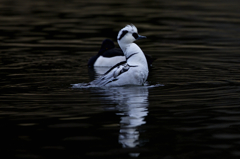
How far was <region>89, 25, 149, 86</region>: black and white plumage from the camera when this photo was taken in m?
10.6

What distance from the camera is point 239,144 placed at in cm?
646

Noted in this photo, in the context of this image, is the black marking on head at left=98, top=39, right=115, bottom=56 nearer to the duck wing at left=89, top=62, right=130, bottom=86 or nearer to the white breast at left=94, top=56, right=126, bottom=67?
the white breast at left=94, top=56, right=126, bottom=67

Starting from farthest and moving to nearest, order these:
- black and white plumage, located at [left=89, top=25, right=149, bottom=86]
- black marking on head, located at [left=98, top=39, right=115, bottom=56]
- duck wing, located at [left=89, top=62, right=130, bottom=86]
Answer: black marking on head, located at [left=98, top=39, right=115, bottom=56] < duck wing, located at [left=89, top=62, right=130, bottom=86] < black and white plumage, located at [left=89, top=25, right=149, bottom=86]

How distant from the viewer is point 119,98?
9570mm

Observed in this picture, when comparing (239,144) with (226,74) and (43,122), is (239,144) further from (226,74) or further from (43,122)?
(226,74)

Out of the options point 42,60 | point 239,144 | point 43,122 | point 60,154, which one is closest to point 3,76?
point 42,60

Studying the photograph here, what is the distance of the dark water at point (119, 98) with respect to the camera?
6.44 metres

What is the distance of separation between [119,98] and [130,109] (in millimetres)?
1109

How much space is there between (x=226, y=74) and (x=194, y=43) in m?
6.34

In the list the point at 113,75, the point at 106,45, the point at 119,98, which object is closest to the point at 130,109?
the point at 119,98

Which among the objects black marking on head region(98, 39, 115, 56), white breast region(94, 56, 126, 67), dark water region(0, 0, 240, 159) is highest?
Answer: black marking on head region(98, 39, 115, 56)

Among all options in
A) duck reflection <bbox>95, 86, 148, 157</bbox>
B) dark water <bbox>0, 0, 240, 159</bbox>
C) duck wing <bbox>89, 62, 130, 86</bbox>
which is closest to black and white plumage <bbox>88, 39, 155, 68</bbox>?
dark water <bbox>0, 0, 240, 159</bbox>

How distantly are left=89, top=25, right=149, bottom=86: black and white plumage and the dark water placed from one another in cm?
34

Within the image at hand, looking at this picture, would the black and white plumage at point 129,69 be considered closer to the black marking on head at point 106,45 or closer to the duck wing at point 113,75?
the duck wing at point 113,75
